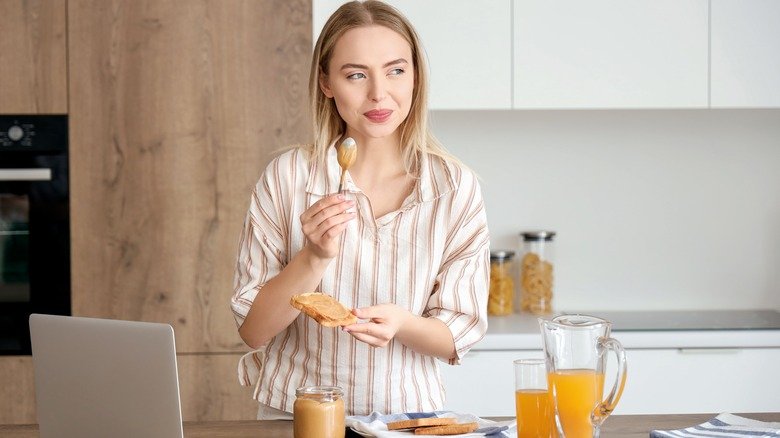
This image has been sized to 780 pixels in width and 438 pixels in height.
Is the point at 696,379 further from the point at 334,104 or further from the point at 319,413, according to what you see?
the point at 319,413

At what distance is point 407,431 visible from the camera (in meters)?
1.47

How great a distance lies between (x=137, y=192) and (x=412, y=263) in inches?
52.8

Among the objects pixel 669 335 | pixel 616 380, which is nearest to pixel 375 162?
pixel 616 380

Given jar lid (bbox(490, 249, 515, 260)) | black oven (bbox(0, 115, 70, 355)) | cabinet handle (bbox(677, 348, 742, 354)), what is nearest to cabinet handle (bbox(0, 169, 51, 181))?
black oven (bbox(0, 115, 70, 355))

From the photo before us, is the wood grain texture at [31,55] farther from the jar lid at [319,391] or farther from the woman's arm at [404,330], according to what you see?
the jar lid at [319,391]

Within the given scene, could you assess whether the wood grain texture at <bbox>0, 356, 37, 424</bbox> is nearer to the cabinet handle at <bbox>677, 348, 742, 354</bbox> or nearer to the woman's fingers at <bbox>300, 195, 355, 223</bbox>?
the woman's fingers at <bbox>300, 195, 355, 223</bbox>

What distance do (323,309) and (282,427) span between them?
0.85ft

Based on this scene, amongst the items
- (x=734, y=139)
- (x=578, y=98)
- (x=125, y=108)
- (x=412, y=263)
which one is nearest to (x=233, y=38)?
(x=125, y=108)

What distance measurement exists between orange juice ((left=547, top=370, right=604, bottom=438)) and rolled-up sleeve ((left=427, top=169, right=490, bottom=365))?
0.48 metres

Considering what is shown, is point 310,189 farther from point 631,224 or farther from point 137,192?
point 631,224

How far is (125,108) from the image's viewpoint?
2.89 meters

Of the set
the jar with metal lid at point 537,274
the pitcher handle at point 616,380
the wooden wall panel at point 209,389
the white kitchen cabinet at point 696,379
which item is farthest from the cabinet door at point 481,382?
the pitcher handle at point 616,380

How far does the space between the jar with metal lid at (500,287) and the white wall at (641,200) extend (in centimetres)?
19

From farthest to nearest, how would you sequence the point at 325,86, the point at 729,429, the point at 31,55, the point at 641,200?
the point at 641,200 < the point at 31,55 < the point at 325,86 < the point at 729,429
